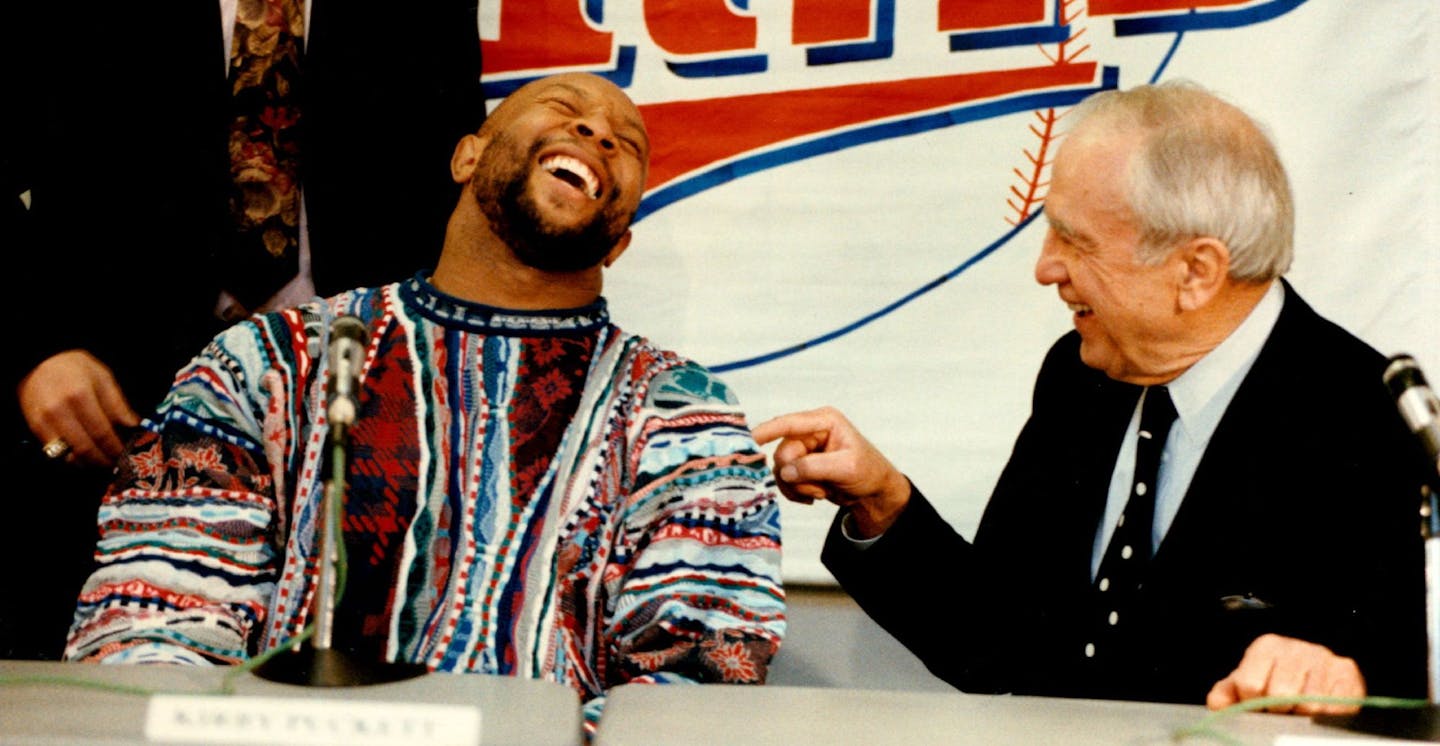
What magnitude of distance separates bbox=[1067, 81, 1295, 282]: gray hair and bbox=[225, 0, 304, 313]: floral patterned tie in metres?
Answer: 1.21

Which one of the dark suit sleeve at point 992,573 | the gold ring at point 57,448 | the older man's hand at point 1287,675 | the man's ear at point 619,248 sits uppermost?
the man's ear at point 619,248

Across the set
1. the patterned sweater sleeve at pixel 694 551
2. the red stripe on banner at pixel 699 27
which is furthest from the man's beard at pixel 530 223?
the red stripe on banner at pixel 699 27

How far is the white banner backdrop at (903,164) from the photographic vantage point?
254 cm

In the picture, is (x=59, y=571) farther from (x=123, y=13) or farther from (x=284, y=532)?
(x=123, y=13)

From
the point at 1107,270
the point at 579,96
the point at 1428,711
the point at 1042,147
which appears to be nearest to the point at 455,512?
the point at 579,96

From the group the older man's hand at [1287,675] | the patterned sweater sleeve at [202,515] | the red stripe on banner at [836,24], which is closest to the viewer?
the older man's hand at [1287,675]

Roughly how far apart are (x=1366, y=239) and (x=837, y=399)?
2.97ft

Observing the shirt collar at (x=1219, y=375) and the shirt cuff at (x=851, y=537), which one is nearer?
the shirt collar at (x=1219, y=375)

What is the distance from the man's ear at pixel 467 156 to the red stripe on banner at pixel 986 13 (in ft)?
2.90

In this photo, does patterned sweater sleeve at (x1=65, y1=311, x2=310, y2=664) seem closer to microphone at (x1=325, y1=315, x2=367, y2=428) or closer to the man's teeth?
the man's teeth

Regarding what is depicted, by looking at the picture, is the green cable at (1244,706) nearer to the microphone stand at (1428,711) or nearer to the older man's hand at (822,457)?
the microphone stand at (1428,711)

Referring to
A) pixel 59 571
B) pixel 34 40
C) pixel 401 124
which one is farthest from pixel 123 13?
pixel 59 571

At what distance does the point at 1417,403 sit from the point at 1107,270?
786 mm

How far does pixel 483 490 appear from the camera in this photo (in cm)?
194
